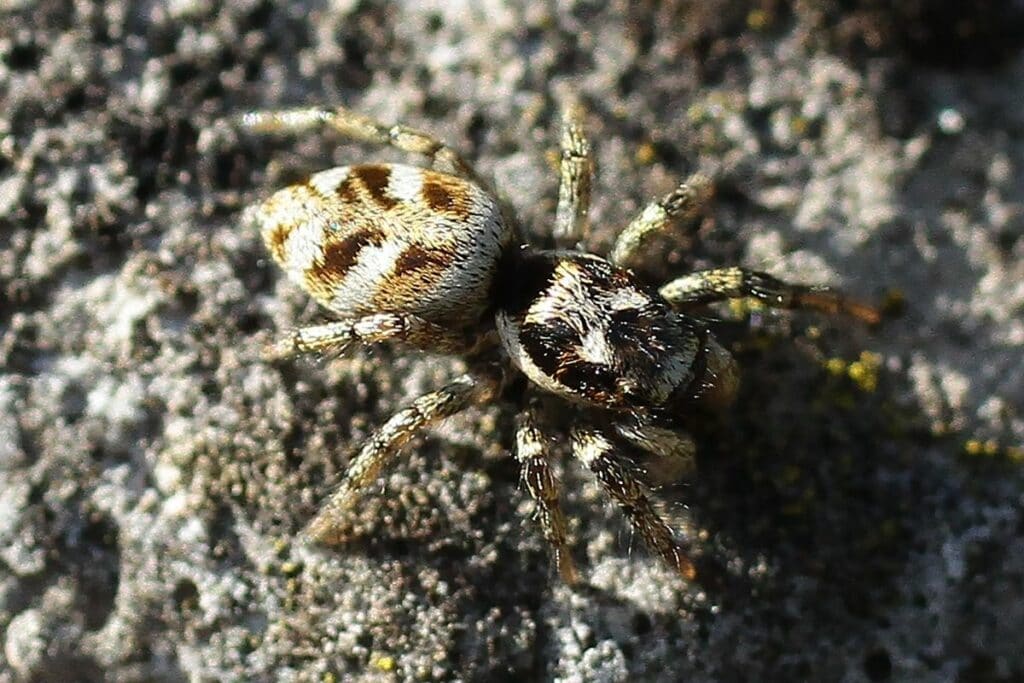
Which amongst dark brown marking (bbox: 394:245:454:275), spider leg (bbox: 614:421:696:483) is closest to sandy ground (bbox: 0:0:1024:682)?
spider leg (bbox: 614:421:696:483)

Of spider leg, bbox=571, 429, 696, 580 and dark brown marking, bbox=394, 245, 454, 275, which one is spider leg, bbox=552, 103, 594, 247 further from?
spider leg, bbox=571, 429, 696, 580

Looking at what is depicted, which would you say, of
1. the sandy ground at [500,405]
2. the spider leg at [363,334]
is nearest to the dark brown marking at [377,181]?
the spider leg at [363,334]

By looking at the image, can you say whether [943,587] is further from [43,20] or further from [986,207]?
[43,20]


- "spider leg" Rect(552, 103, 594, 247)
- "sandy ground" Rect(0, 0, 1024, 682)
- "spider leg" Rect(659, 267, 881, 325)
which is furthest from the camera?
"spider leg" Rect(552, 103, 594, 247)

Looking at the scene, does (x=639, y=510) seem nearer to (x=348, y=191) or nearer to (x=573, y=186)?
(x=573, y=186)

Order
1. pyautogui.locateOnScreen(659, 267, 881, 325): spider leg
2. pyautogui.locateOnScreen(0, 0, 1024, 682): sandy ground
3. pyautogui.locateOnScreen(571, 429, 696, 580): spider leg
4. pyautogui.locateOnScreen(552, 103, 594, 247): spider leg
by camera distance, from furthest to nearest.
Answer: pyautogui.locateOnScreen(552, 103, 594, 247): spider leg → pyautogui.locateOnScreen(659, 267, 881, 325): spider leg → pyautogui.locateOnScreen(0, 0, 1024, 682): sandy ground → pyautogui.locateOnScreen(571, 429, 696, 580): spider leg

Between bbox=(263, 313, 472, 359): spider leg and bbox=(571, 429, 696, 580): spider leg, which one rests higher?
bbox=(263, 313, 472, 359): spider leg

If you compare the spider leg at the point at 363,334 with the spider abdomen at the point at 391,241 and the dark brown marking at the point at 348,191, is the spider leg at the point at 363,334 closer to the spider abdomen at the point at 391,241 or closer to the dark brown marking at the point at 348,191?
the spider abdomen at the point at 391,241
